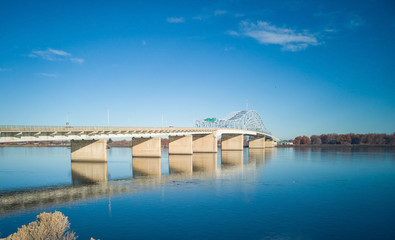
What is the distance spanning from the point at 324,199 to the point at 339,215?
17.5 ft

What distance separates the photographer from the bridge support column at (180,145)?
84.6 meters

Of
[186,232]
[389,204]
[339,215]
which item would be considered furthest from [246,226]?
[389,204]

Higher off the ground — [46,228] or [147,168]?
[46,228]

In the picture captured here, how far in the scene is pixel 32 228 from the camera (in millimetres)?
12164

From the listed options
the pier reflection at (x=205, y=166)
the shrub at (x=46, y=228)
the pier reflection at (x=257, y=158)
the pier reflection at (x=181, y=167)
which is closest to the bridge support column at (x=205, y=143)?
the pier reflection at (x=257, y=158)

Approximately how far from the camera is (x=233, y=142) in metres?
119

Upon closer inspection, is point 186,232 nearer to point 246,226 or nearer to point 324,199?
point 246,226

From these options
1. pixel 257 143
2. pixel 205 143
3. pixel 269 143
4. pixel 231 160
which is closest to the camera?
pixel 231 160

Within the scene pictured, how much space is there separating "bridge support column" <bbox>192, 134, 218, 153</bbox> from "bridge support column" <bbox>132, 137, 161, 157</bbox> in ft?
88.1

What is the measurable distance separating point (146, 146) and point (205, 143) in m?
28.7

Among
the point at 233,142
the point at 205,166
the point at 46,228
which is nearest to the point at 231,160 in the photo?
the point at 205,166

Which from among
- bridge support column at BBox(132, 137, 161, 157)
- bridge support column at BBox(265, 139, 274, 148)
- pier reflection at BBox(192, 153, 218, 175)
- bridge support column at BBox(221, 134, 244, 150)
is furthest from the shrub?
bridge support column at BBox(265, 139, 274, 148)

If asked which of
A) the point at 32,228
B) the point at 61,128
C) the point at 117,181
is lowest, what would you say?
the point at 117,181

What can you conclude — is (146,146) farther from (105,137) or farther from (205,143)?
(205,143)
